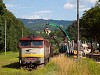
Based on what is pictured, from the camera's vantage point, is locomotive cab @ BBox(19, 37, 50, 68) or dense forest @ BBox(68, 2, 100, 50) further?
dense forest @ BBox(68, 2, 100, 50)

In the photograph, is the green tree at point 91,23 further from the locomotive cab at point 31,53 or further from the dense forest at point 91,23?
the locomotive cab at point 31,53

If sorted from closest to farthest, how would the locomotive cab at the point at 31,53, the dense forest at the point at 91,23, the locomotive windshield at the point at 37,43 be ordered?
1. the locomotive cab at the point at 31,53
2. the locomotive windshield at the point at 37,43
3. the dense forest at the point at 91,23

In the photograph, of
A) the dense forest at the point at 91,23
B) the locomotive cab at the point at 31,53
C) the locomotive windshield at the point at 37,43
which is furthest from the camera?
the dense forest at the point at 91,23

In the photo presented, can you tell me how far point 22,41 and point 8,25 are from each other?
235 ft

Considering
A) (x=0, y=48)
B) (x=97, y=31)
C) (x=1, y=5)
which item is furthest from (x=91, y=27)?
(x=0, y=48)

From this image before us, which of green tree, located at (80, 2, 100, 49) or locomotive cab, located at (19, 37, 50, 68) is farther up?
green tree, located at (80, 2, 100, 49)

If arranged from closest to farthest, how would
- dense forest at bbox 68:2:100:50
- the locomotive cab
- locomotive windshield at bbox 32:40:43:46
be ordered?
the locomotive cab < locomotive windshield at bbox 32:40:43:46 < dense forest at bbox 68:2:100:50

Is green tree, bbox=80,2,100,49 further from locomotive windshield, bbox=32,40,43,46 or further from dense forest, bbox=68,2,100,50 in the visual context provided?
locomotive windshield, bbox=32,40,43,46

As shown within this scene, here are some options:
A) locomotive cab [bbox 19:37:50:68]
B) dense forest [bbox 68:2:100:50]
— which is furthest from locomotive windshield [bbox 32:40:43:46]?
dense forest [bbox 68:2:100:50]

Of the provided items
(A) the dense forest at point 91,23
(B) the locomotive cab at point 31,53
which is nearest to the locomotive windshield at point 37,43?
(B) the locomotive cab at point 31,53

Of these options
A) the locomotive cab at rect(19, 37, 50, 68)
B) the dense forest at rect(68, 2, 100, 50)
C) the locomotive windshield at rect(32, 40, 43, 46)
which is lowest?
the locomotive cab at rect(19, 37, 50, 68)

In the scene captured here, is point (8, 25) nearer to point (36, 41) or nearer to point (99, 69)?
point (36, 41)

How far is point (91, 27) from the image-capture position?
70.0m

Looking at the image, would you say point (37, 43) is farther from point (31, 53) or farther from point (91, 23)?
point (91, 23)
